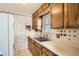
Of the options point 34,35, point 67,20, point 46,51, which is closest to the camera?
point 67,20

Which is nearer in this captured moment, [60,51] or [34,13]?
[60,51]

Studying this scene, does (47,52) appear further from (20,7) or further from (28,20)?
(20,7)

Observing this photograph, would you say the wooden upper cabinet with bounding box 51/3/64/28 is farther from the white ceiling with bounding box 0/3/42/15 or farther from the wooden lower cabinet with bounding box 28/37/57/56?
the wooden lower cabinet with bounding box 28/37/57/56

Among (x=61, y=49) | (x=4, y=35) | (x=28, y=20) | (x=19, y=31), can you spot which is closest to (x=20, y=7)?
(x=28, y=20)

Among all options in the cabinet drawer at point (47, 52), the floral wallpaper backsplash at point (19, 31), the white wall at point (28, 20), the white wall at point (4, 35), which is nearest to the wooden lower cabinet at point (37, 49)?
the cabinet drawer at point (47, 52)

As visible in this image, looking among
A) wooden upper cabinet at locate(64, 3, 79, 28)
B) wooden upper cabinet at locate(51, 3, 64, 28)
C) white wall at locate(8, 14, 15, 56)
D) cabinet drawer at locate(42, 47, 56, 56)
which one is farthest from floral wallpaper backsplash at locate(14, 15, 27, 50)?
wooden upper cabinet at locate(64, 3, 79, 28)

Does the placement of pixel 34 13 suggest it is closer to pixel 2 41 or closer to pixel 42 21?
pixel 42 21

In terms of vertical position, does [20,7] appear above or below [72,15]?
above

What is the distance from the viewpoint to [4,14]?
1775 mm

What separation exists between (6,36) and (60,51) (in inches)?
33.0

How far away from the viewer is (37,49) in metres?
1.95

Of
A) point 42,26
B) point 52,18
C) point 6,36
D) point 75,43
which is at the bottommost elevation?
point 75,43

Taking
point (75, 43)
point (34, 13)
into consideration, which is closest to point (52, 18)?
point (34, 13)

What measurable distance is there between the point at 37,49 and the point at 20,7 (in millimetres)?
723
